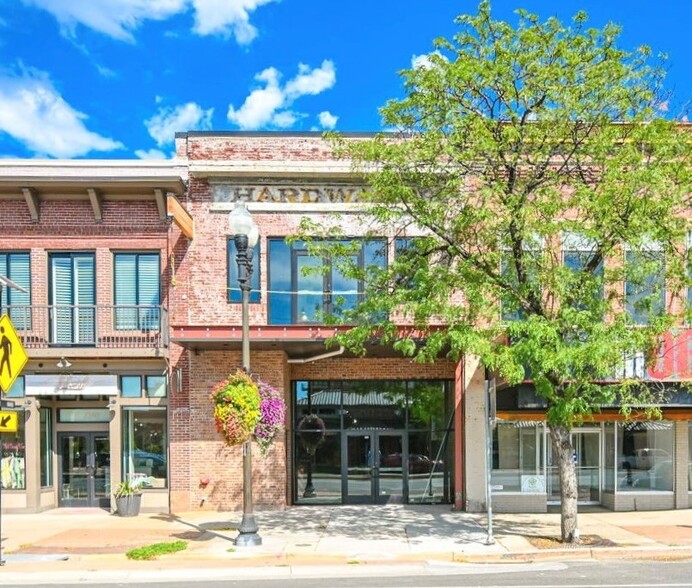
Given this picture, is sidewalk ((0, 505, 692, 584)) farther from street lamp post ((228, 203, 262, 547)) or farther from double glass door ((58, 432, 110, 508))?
double glass door ((58, 432, 110, 508))

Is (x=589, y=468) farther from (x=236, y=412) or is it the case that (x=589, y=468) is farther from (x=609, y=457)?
(x=236, y=412)

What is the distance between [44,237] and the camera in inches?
653

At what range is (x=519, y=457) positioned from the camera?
16203 millimetres

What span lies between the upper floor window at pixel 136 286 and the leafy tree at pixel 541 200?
20.5 feet

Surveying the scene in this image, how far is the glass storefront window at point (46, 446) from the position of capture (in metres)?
16.8

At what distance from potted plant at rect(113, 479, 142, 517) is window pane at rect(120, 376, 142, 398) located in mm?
2167

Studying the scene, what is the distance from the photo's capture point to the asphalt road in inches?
375

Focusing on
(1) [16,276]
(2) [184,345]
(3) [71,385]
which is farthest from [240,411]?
(1) [16,276]

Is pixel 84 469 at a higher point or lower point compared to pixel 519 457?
lower

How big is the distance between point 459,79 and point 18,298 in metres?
12.2

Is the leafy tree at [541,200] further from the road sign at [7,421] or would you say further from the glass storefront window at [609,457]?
the road sign at [7,421]

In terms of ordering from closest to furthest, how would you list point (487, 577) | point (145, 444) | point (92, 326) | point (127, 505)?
point (487, 577)
point (127, 505)
point (92, 326)
point (145, 444)

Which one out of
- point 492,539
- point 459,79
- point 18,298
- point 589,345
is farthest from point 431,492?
point 18,298

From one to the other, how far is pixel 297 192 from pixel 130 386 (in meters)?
6.47
